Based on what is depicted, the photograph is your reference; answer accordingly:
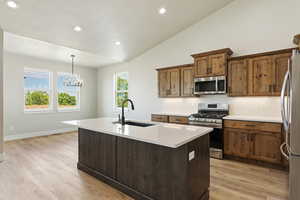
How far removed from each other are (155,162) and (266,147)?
96.3 inches

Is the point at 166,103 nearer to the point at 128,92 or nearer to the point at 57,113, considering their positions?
the point at 128,92

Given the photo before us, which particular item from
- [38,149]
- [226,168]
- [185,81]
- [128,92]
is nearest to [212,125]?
[226,168]

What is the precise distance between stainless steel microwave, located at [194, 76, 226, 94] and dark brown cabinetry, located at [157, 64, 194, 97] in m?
0.21

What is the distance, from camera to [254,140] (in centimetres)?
322

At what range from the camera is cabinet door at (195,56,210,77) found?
12.8ft

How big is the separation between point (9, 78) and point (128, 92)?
377 cm

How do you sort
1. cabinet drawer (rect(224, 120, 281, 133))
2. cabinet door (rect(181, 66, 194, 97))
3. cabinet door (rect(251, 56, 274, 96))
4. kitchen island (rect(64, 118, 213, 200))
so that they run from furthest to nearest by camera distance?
cabinet door (rect(181, 66, 194, 97)) < cabinet door (rect(251, 56, 274, 96)) < cabinet drawer (rect(224, 120, 281, 133)) < kitchen island (rect(64, 118, 213, 200))

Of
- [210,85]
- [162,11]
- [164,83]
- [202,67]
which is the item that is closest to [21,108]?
[164,83]

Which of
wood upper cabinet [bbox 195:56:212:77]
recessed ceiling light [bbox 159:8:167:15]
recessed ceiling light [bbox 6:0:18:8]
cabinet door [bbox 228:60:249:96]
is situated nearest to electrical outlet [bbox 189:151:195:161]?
cabinet door [bbox 228:60:249:96]

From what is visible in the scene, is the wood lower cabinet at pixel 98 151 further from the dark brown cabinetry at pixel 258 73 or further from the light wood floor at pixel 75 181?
the dark brown cabinetry at pixel 258 73

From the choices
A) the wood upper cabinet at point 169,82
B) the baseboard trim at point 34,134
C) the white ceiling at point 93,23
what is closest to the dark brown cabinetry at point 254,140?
the wood upper cabinet at point 169,82

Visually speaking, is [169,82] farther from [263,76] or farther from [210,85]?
[263,76]

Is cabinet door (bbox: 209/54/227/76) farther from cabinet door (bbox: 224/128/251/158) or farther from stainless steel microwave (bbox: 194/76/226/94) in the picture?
cabinet door (bbox: 224/128/251/158)

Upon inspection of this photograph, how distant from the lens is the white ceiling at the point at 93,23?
125 inches
